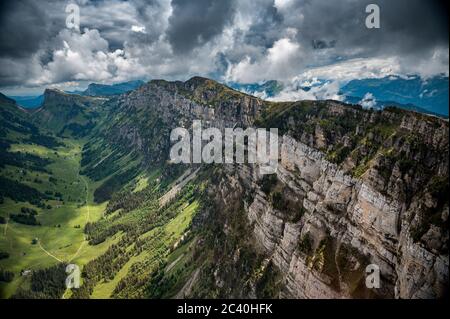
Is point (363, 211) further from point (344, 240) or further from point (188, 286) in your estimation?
point (188, 286)

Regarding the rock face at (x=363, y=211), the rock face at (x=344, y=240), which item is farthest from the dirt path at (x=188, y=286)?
the rock face at (x=344, y=240)

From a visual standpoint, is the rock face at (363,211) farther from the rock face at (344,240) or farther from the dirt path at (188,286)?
the dirt path at (188,286)

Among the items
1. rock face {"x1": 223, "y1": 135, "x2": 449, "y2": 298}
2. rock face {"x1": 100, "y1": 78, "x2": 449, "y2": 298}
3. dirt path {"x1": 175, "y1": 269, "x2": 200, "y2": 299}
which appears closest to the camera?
rock face {"x1": 223, "y1": 135, "x2": 449, "y2": 298}

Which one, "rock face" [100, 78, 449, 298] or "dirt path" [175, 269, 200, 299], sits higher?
"rock face" [100, 78, 449, 298]

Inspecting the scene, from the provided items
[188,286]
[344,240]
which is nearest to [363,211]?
[344,240]

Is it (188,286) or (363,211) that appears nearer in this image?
(363,211)

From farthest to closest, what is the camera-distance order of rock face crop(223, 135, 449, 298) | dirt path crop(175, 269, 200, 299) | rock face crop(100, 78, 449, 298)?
1. dirt path crop(175, 269, 200, 299)
2. rock face crop(100, 78, 449, 298)
3. rock face crop(223, 135, 449, 298)

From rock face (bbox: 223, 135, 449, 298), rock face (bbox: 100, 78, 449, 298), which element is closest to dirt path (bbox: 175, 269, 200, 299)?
rock face (bbox: 100, 78, 449, 298)

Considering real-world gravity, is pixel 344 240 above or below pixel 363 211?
below

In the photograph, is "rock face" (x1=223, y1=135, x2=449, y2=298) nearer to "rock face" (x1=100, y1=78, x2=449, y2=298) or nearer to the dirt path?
"rock face" (x1=100, y1=78, x2=449, y2=298)

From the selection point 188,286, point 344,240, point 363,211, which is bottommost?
point 188,286

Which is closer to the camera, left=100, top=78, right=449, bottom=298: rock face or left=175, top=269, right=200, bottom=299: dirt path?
left=100, top=78, right=449, bottom=298: rock face
